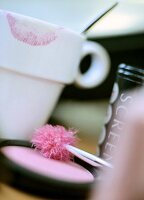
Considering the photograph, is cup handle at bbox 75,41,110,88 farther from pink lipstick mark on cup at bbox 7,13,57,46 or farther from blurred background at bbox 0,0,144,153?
pink lipstick mark on cup at bbox 7,13,57,46

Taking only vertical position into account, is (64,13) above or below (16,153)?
above

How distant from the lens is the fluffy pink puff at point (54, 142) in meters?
0.36

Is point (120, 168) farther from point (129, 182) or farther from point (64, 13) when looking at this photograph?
point (64, 13)

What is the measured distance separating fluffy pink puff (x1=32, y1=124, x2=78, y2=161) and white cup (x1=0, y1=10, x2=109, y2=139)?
0.17 feet

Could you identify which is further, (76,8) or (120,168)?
(76,8)

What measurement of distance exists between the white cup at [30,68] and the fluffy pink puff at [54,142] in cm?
5

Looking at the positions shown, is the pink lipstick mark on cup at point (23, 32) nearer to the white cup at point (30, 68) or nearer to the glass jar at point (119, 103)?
the white cup at point (30, 68)

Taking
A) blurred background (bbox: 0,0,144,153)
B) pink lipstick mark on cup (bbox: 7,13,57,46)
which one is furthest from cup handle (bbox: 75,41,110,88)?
pink lipstick mark on cup (bbox: 7,13,57,46)

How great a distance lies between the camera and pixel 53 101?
17.9 inches

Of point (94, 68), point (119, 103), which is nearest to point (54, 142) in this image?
point (119, 103)

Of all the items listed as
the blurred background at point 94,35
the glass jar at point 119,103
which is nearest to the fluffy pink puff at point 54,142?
the glass jar at point 119,103

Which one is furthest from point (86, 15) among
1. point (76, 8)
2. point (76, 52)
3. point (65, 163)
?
point (65, 163)

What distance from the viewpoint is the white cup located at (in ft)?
1.31

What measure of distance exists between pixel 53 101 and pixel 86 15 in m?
0.22
